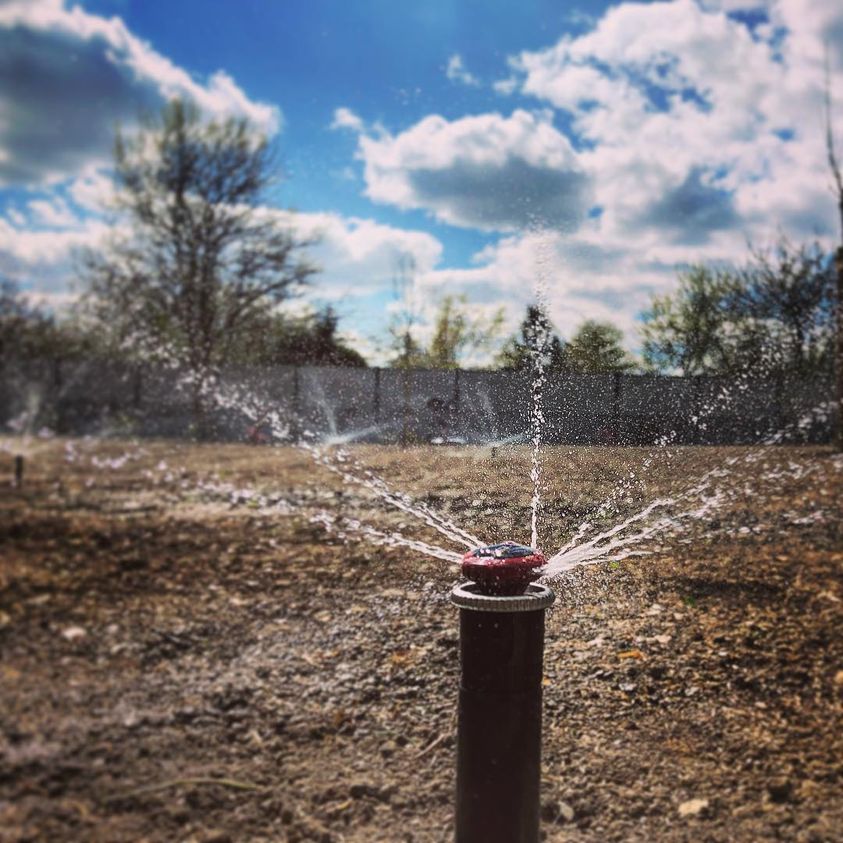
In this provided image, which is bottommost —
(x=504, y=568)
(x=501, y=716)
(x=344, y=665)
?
(x=344, y=665)

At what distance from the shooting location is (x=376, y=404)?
10.8 feet

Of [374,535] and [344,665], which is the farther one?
[374,535]

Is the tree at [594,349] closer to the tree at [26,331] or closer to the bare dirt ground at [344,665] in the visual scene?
the bare dirt ground at [344,665]

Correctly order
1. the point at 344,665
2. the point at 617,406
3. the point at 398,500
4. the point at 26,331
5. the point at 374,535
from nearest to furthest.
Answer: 1. the point at 26,331
2. the point at 344,665
3. the point at 617,406
4. the point at 374,535
5. the point at 398,500

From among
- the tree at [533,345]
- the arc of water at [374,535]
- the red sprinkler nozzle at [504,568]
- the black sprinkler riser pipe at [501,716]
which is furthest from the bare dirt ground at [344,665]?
the red sprinkler nozzle at [504,568]

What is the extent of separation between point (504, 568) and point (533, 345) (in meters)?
1.49

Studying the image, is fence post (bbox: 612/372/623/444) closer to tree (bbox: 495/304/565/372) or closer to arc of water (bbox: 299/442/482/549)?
tree (bbox: 495/304/565/372)

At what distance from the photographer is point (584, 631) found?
3.98m

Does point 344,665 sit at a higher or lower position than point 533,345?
lower

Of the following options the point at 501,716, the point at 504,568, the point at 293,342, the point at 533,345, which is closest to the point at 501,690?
the point at 501,716

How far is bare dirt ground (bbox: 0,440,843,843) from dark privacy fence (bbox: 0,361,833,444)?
0.15 m

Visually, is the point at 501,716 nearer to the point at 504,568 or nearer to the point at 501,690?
the point at 501,690

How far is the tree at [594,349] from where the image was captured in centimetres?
351

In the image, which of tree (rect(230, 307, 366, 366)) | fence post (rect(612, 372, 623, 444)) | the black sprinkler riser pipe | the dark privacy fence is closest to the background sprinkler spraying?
the black sprinkler riser pipe
